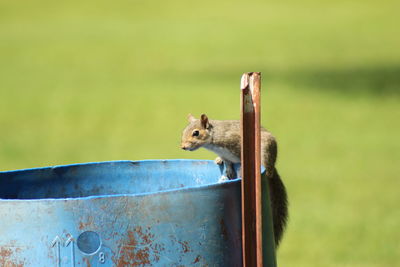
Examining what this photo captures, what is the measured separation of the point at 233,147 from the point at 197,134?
52 cm

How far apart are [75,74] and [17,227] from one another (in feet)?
50.8

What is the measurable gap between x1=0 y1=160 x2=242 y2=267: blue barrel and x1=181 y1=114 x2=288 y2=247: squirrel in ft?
1.98

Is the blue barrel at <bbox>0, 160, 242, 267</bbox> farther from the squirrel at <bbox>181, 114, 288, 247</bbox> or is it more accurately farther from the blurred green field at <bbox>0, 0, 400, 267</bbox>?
the blurred green field at <bbox>0, 0, 400, 267</bbox>

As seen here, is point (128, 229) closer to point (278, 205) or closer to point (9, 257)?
point (9, 257)

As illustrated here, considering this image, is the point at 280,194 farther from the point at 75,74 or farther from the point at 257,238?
the point at 75,74

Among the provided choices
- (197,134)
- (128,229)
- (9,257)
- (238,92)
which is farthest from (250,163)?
(238,92)

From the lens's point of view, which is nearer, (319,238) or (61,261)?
(61,261)

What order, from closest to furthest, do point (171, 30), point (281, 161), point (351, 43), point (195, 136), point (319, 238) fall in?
point (195, 136) → point (319, 238) → point (281, 161) → point (351, 43) → point (171, 30)

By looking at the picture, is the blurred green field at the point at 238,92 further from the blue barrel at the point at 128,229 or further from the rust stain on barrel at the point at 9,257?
the rust stain on barrel at the point at 9,257

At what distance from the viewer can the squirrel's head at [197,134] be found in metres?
4.50

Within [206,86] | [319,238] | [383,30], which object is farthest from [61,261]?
[383,30]

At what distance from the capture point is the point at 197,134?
15.0 ft

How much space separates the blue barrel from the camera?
224 cm

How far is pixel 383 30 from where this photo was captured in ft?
76.4
